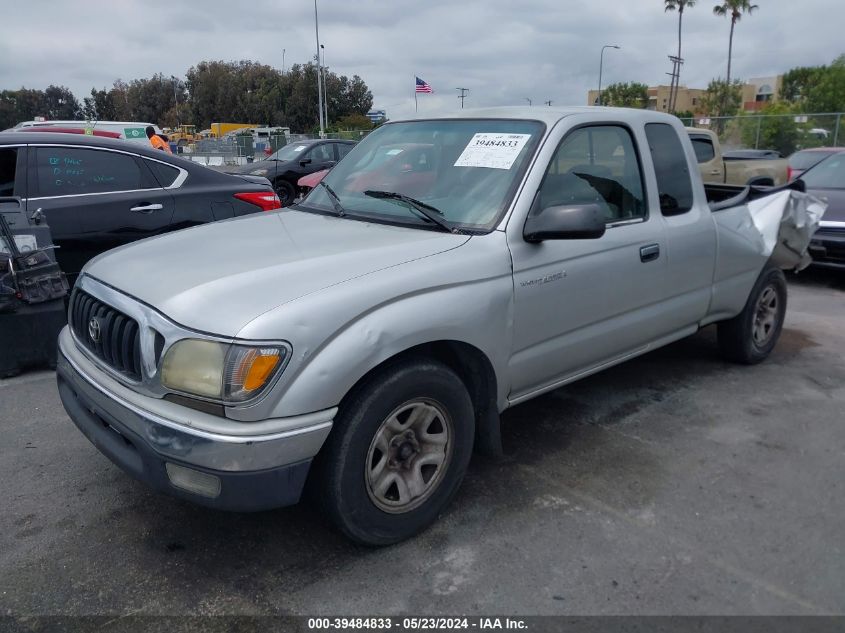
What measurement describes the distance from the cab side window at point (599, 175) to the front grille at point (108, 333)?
6.16 feet

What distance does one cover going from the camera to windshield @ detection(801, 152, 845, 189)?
29.3 feet

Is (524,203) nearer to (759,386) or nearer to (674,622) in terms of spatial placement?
(674,622)

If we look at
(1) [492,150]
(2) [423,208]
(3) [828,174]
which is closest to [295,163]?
(3) [828,174]

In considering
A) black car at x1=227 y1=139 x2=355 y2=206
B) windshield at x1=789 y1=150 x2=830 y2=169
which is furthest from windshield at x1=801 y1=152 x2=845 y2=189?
black car at x1=227 y1=139 x2=355 y2=206

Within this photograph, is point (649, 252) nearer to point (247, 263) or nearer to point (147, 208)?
point (247, 263)

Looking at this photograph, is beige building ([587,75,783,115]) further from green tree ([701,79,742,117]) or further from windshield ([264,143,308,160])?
windshield ([264,143,308,160])

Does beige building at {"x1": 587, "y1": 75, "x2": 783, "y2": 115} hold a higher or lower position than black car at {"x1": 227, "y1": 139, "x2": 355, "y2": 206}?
higher

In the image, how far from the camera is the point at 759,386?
4.93 metres

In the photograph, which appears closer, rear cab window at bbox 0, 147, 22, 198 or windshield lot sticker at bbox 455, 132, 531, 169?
windshield lot sticker at bbox 455, 132, 531, 169

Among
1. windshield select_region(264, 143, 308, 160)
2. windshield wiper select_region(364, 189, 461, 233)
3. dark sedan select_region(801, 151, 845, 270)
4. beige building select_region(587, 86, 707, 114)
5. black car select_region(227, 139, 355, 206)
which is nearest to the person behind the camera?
windshield wiper select_region(364, 189, 461, 233)

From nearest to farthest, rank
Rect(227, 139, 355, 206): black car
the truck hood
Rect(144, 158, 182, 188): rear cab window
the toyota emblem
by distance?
1. the truck hood
2. the toyota emblem
3. Rect(144, 158, 182, 188): rear cab window
4. Rect(227, 139, 355, 206): black car

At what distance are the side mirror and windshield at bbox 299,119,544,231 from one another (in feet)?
0.68

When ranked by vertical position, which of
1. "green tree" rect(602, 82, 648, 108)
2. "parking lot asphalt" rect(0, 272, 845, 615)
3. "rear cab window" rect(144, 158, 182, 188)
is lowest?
"parking lot asphalt" rect(0, 272, 845, 615)

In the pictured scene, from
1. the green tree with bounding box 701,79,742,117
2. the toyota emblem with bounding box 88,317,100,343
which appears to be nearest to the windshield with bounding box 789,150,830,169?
the toyota emblem with bounding box 88,317,100,343
